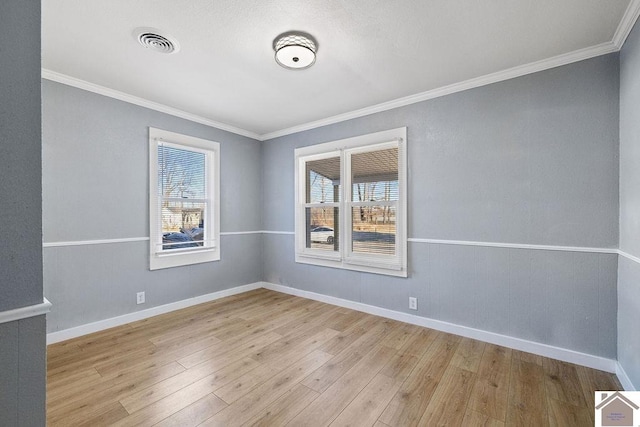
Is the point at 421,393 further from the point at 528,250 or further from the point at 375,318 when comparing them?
the point at 528,250

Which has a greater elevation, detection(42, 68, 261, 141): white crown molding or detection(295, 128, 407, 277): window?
detection(42, 68, 261, 141): white crown molding

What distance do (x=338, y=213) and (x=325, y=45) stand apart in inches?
85.6

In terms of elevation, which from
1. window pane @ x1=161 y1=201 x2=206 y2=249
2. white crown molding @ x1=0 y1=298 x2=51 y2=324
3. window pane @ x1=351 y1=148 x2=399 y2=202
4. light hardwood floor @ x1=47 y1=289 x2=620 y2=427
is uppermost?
window pane @ x1=351 y1=148 x2=399 y2=202

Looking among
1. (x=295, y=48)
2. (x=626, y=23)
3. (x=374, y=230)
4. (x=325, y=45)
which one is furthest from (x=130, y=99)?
(x=626, y=23)

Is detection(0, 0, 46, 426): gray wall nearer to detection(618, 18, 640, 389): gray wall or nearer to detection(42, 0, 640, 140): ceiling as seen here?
detection(42, 0, 640, 140): ceiling

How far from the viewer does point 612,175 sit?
2.19 m

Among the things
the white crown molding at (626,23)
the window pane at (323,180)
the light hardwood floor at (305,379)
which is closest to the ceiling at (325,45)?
the white crown molding at (626,23)

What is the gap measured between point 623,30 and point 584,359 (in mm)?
2526

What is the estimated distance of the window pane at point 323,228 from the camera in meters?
3.97

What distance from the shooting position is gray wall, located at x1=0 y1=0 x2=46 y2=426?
3.31 ft

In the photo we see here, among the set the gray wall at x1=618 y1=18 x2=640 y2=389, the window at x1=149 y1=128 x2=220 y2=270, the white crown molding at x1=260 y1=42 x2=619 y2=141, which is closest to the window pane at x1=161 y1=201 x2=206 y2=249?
the window at x1=149 y1=128 x2=220 y2=270

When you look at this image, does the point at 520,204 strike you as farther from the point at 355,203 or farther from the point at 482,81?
the point at 355,203

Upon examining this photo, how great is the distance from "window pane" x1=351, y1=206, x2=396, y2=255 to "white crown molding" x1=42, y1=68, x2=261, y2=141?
7.54ft

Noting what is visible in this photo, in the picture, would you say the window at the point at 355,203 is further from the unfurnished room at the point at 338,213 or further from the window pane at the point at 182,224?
the window pane at the point at 182,224
